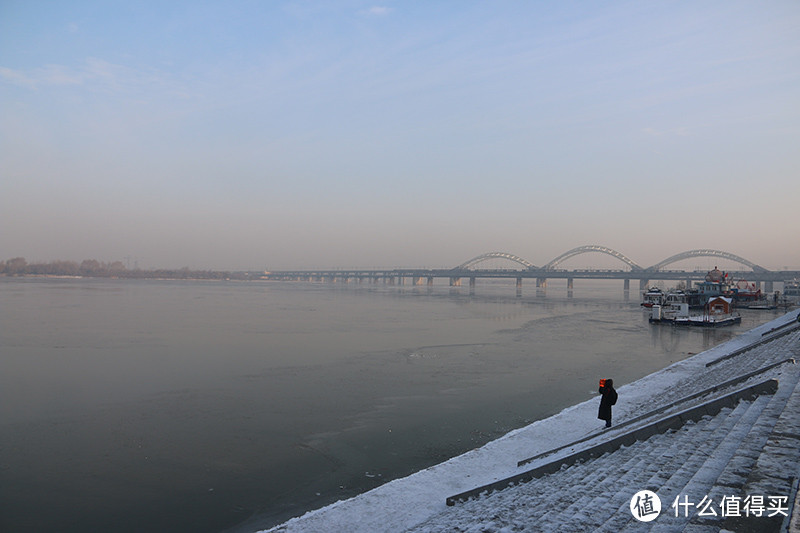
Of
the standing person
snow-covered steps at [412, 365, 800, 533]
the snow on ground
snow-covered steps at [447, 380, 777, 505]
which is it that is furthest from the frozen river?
snow-covered steps at [412, 365, 800, 533]

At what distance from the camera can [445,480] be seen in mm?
7660

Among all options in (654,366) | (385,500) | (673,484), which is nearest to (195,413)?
(385,500)

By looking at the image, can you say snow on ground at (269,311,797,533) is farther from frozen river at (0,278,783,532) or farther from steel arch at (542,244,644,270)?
steel arch at (542,244,644,270)

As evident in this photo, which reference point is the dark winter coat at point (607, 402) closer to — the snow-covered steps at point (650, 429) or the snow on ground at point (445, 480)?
the snow on ground at point (445, 480)

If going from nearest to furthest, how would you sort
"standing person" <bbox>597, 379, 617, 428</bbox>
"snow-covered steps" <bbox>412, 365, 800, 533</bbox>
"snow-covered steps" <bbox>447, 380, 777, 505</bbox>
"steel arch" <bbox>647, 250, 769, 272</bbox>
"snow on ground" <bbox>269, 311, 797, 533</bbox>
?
"snow-covered steps" <bbox>412, 365, 800, 533</bbox> < "snow on ground" <bbox>269, 311, 797, 533</bbox> < "snow-covered steps" <bbox>447, 380, 777, 505</bbox> < "standing person" <bbox>597, 379, 617, 428</bbox> < "steel arch" <bbox>647, 250, 769, 272</bbox>

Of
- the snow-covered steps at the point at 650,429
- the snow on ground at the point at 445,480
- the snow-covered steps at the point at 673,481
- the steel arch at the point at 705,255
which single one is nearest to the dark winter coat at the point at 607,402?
the snow on ground at the point at 445,480

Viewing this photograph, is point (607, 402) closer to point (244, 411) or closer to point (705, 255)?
point (244, 411)

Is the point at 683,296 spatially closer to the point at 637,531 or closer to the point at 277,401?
the point at 277,401

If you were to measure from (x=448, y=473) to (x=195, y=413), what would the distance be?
6781mm

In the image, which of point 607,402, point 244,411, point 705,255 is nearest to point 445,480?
point 607,402

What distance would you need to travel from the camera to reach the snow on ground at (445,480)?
6.36m

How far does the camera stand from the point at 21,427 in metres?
10.6

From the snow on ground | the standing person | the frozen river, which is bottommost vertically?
the frozen river

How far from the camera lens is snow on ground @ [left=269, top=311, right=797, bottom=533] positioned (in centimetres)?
636
